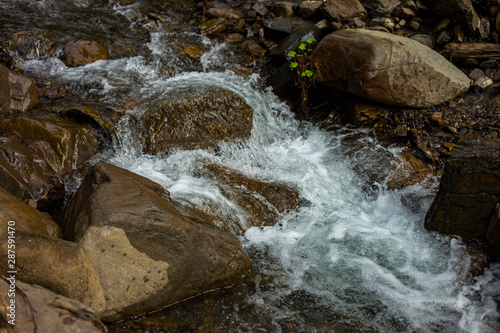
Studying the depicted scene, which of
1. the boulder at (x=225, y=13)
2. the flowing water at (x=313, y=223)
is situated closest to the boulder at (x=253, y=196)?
the flowing water at (x=313, y=223)

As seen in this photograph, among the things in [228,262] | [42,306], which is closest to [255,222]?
[228,262]

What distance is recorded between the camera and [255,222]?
4.88 metres

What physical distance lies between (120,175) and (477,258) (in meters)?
4.03

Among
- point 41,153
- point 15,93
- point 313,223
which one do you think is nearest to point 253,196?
point 313,223

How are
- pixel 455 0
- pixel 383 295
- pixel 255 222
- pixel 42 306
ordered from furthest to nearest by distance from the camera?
pixel 455 0
pixel 255 222
pixel 383 295
pixel 42 306

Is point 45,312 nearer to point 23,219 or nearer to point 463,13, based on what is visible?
point 23,219

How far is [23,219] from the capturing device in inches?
126

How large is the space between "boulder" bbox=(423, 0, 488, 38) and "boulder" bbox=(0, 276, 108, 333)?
781cm

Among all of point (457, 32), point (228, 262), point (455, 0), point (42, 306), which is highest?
point (455, 0)

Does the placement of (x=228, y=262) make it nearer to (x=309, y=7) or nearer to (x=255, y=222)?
(x=255, y=222)

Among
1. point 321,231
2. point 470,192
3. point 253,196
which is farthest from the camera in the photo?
point 253,196

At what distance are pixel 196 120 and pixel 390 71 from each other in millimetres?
3251

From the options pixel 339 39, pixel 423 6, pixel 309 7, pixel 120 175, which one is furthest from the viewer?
pixel 309 7

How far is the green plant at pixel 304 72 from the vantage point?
6.76 meters
